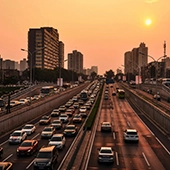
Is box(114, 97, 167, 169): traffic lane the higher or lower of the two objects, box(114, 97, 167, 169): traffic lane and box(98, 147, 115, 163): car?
the lower

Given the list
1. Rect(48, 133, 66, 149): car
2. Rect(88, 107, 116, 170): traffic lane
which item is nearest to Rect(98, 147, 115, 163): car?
Rect(88, 107, 116, 170): traffic lane

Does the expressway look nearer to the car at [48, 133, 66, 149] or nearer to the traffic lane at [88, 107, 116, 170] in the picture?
the traffic lane at [88, 107, 116, 170]

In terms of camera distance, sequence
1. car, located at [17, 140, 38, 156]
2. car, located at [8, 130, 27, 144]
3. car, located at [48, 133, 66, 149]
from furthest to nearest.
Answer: car, located at [8, 130, 27, 144]
car, located at [48, 133, 66, 149]
car, located at [17, 140, 38, 156]

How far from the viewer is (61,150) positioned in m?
32.6

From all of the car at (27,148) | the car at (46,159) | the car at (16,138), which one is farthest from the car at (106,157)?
the car at (16,138)

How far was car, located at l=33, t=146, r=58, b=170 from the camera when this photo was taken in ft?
80.1

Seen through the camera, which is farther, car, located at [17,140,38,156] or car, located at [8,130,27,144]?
car, located at [8,130,27,144]

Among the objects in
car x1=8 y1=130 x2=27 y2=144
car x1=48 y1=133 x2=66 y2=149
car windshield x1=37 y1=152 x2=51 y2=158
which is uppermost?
car windshield x1=37 y1=152 x2=51 y2=158

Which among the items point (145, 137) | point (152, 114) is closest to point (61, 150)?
point (145, 137)

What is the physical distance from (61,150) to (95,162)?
5.90 meters

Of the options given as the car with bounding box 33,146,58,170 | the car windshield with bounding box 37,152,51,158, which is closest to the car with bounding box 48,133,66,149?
the car with bounding box 33,146,58,170

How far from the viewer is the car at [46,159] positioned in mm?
24406

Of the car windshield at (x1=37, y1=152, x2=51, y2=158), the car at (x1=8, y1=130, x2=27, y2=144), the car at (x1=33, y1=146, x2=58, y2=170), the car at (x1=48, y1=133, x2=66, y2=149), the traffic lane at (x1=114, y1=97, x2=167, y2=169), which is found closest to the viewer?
the car at (x1=33, y1=146, x2=58, y2=170)

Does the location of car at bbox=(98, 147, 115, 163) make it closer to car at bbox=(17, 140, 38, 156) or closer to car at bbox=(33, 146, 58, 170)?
car at bbox=(33, 146, 58, 170)
